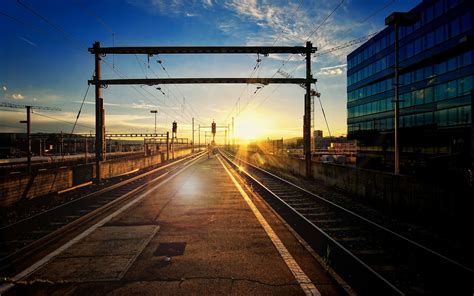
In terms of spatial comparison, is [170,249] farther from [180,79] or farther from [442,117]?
[442,117]

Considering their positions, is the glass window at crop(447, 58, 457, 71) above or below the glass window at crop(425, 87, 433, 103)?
above

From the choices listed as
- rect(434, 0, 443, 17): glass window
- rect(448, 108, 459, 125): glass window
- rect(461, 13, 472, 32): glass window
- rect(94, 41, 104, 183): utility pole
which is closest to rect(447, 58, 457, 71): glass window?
rect(461, 13, 472, 32): glass window

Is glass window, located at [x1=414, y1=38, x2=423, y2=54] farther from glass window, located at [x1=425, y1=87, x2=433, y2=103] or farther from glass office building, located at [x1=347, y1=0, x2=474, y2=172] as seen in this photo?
glass window, located at [x1=425, y1=87, x2=433, y2=103]

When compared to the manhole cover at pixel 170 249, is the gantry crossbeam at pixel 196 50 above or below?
above

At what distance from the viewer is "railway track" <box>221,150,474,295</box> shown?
464 centimetres

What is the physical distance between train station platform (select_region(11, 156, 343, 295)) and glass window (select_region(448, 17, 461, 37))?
124ft

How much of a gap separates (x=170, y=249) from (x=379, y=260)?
4.36 meters

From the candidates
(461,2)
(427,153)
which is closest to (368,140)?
(427,153)

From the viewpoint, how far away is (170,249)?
639 centimetres

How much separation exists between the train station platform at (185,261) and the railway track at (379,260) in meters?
0.48

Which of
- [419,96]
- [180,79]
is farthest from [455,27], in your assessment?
[180,79]

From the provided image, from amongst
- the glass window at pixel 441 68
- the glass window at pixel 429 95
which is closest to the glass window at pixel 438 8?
the glass window at pixel 441 68

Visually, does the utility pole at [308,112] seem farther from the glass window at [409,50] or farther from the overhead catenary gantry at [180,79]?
the glass window at [409,50]

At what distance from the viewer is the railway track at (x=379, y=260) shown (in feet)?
15.2
